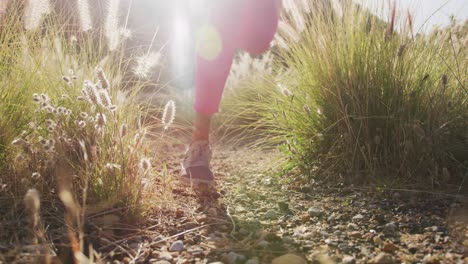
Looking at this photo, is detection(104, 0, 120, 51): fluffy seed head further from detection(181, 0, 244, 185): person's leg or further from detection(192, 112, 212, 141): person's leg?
detection(192, 112, 212, 141): person's leg

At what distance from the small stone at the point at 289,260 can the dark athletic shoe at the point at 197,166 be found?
0.79 metres

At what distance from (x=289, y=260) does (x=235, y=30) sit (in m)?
1.09

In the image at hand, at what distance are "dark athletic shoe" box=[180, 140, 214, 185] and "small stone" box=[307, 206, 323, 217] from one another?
54 centimetres

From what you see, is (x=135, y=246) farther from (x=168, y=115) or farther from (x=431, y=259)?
→ (x=431, y=259)

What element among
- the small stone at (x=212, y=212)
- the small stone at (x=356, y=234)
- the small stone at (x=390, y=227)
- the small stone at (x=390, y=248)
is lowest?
the small stone at (x=390, y=248)

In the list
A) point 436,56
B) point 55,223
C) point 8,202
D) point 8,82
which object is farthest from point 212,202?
point 436,56

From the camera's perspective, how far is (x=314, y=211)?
155 centimetres

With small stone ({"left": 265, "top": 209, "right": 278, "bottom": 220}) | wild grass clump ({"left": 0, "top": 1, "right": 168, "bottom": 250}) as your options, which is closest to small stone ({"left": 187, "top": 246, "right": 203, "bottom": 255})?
wild grass clump ({"left": 0, "top": 1, "right": 168, "bottom": 250})

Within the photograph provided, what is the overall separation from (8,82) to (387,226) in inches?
60.0

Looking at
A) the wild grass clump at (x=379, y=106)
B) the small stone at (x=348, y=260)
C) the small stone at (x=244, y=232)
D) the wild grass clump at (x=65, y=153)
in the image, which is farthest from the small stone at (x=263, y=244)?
the wild grass clump at (x=379, y=106)

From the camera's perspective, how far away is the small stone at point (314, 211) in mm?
1537

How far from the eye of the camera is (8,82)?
1569 mm

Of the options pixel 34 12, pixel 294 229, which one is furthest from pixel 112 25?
pixel 294 229

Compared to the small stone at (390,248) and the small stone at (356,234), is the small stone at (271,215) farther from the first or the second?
the small stone at (390,248)
